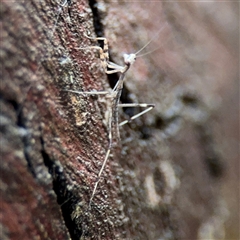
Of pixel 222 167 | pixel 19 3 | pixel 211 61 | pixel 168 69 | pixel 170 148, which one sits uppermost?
pixel 19 3

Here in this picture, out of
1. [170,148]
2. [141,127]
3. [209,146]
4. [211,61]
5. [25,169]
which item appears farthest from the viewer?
[211,61]

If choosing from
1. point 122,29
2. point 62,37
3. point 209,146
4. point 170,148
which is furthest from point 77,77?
point 209,146

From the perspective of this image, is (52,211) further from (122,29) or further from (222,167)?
(222,167)

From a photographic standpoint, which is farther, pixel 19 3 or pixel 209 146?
pixel 209 146

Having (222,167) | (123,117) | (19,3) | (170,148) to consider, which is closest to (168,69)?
(170,148)

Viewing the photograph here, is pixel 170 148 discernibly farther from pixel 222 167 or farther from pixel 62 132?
pixel 62 132

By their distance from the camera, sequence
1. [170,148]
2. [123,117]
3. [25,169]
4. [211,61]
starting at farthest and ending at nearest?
[211,61] < [170,148] < [123,117] < [25,169]

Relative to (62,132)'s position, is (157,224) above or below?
below
